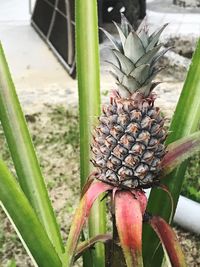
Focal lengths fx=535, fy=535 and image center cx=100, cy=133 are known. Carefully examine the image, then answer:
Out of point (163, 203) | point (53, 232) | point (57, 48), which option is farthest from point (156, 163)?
point (57, 48)

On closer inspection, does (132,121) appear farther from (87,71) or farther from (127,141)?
(87,71)

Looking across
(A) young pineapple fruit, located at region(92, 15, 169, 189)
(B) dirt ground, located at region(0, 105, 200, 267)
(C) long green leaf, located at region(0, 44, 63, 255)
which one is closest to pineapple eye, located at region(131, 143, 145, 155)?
(A) young pineapple fruit, located at region(92, 15, 169, 189)

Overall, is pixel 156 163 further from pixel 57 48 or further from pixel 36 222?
pixel 57 48

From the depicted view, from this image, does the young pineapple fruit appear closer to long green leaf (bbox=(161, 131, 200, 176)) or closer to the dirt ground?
long green leaf (bbox=(161, 131, 200, 176))

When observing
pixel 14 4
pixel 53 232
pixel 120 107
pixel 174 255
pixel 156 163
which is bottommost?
pixel 14 4

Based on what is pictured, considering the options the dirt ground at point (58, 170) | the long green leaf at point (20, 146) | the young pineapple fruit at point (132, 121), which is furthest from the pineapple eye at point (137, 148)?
the dirt ground at point (58, 170)

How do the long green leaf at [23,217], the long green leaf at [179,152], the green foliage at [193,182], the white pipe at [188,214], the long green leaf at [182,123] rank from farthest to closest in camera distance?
the green foliage at [193,182], the white pipe at [188,214], the long green leaf at [182,123], the long green leaf at [179,152], the long green leaf at [23,217]

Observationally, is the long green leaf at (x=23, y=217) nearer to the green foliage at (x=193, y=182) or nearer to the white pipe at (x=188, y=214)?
the white pipe at (x=188, y=214)
